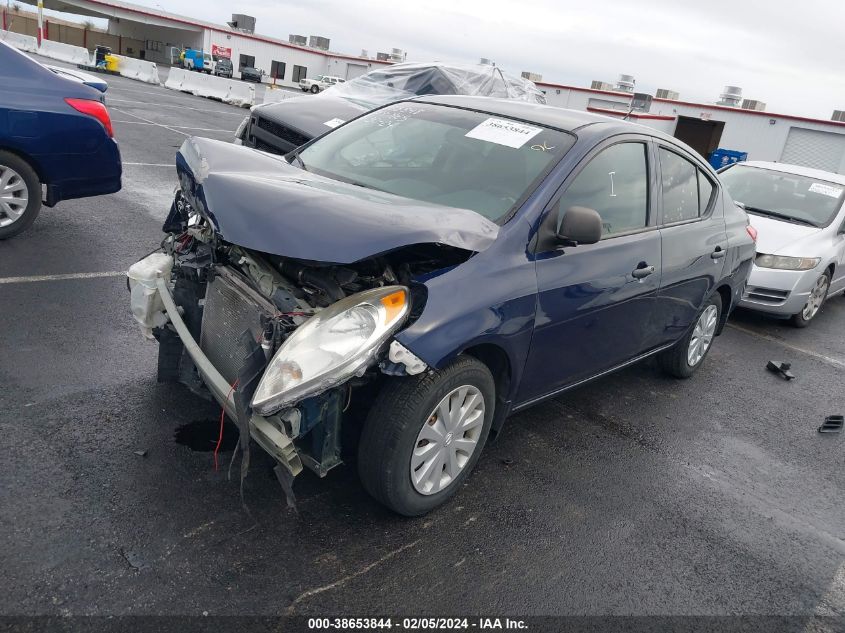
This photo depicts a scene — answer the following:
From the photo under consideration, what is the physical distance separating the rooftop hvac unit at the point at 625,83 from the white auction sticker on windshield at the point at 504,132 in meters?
30.3

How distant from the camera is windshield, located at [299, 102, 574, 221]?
3533 mm

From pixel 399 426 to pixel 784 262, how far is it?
5.95 m

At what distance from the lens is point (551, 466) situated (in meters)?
3.84

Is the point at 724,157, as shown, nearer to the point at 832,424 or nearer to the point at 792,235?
the point at 792,235

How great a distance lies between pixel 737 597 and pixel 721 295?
300 cm

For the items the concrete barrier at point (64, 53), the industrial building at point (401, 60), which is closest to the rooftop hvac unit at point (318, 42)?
the industrial building at point (401, 60)

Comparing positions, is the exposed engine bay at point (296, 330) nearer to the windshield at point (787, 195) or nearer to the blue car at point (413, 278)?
the blue car at point (413, 278)

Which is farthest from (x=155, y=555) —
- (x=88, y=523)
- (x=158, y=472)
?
(x=158, y=472)

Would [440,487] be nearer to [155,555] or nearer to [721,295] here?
[155,555]

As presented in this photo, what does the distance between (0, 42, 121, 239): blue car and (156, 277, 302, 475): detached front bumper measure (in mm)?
3174

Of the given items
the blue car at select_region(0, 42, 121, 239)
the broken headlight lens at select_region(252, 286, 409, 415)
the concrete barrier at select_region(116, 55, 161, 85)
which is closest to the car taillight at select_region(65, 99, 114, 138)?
the blue car at select_region(0, 42, 121, 239)

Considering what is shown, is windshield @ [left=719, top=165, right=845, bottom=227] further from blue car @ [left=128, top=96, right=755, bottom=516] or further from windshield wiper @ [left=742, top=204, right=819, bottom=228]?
blue car @ [left=128, top=96, right=755, bottom=516]

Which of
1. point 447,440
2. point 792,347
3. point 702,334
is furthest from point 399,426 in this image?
point 792,347

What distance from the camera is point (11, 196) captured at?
576cm
